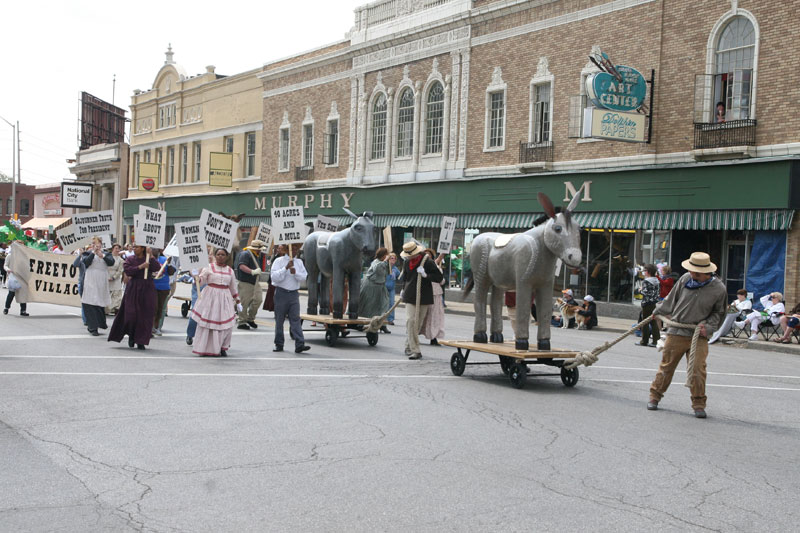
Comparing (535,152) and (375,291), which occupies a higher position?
(535,152)

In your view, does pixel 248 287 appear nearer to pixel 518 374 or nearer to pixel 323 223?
pixel 323 223

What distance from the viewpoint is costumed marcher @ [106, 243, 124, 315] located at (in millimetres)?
18969

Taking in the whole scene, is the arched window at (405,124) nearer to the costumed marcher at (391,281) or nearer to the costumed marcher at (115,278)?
the costumed marcher at (391,281)

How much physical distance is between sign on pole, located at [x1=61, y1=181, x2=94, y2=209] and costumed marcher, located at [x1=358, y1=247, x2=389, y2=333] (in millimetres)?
45141

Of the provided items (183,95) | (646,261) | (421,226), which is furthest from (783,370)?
(183,95)

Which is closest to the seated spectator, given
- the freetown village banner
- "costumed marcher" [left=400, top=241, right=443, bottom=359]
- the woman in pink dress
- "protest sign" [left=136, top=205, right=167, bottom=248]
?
"costumed marcher" [left=400, top=241, right=443, bottom=359]

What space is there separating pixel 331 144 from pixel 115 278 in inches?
842

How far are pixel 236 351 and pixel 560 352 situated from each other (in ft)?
19.9

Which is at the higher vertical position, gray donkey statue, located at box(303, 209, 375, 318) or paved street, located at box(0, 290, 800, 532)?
gray donkey statue, located at box(303, 209, 375, 318)

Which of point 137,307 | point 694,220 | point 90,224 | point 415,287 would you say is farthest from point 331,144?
point 415,287

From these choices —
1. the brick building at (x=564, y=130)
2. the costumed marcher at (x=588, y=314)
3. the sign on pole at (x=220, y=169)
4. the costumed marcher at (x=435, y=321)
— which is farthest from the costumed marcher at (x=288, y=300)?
the sign on pole at (x=220, y=169)

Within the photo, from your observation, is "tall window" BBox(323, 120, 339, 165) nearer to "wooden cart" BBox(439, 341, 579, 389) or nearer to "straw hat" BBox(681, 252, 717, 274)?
"wooden cart" BBox(439, 341, 579, 389)

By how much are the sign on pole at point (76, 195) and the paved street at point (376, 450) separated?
48.1m

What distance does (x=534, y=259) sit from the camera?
37.6ft
